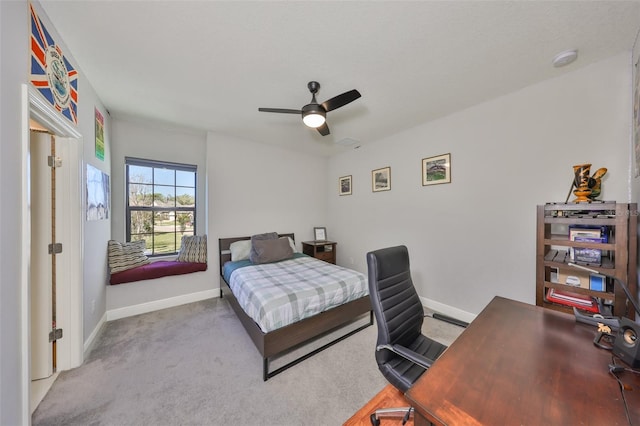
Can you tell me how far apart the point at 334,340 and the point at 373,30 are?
2806mm

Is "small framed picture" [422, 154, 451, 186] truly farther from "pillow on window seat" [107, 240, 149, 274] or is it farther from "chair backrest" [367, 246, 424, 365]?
"pillow on window seat" [107, 240, 149, 274]

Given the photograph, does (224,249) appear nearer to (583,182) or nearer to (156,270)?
(156,270)

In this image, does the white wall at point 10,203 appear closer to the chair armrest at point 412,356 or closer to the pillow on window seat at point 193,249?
the chair armrest at point 412,356

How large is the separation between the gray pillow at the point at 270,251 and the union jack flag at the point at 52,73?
2.38m

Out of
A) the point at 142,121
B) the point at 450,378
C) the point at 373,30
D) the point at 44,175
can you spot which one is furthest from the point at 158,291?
the point at 373,30

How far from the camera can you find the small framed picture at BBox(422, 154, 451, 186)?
2.90 m

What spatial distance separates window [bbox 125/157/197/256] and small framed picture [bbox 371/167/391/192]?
314 centimetres

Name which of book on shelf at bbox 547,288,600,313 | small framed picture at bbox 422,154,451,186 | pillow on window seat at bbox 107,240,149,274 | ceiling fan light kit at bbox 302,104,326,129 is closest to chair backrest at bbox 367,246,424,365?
book on shelf at bbox 547,288,600,313

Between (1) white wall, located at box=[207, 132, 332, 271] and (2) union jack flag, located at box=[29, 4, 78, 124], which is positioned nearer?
(2) union jack flag, located at box=[29, 4, 78, 124]

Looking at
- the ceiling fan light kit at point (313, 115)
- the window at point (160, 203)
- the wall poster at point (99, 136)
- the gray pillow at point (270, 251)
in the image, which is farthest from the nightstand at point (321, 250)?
the wall poster at point (99, 136)

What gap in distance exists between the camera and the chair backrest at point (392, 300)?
1.35m

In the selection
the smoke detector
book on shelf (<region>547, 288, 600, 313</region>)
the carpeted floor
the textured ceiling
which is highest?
the textured ceiling

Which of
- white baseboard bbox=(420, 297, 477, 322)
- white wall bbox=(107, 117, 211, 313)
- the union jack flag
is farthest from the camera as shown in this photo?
white wall bbox=(107, 117, 211, 313)

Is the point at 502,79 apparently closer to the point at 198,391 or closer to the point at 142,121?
the point at 198,391
